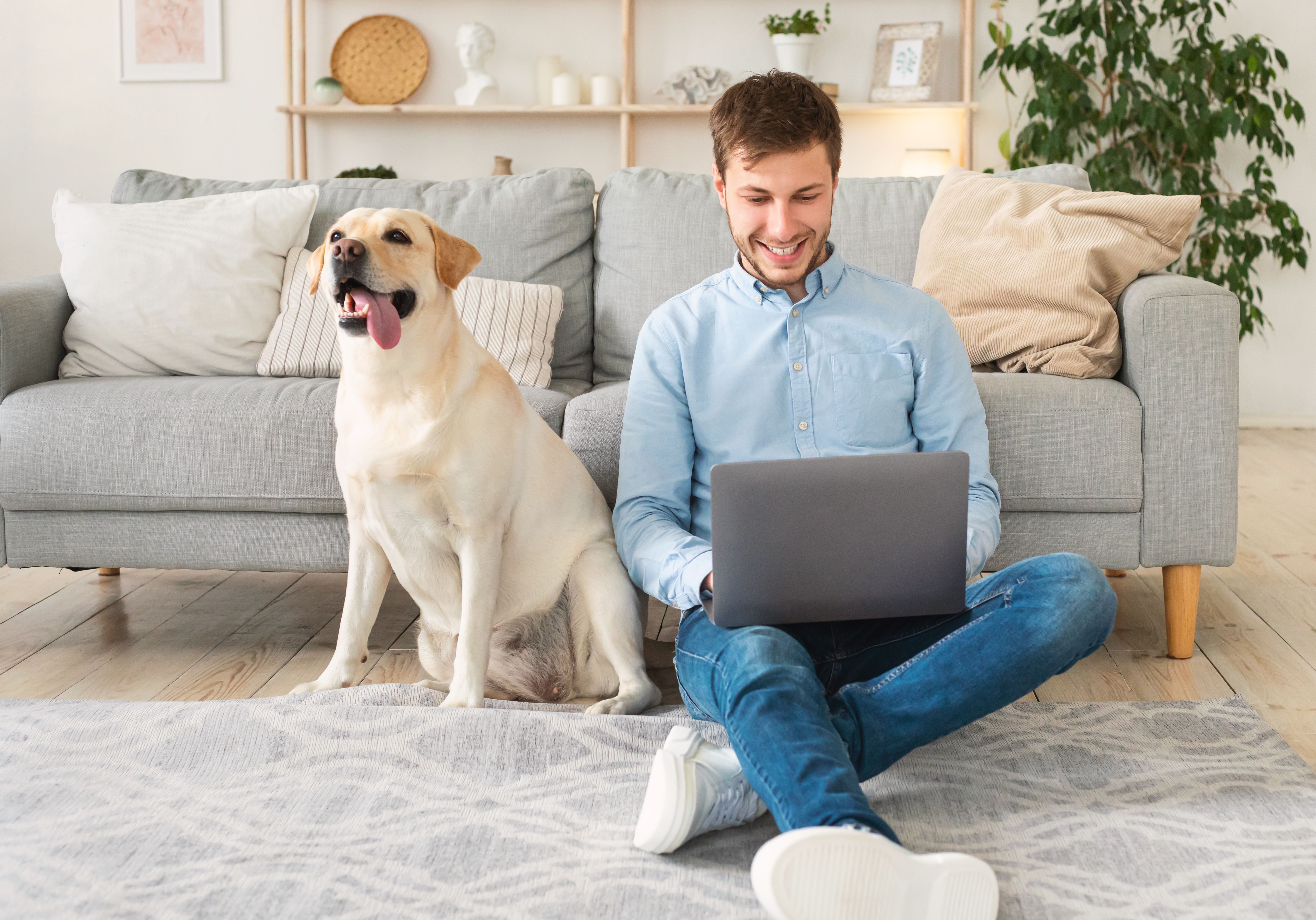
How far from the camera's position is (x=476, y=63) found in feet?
14.9

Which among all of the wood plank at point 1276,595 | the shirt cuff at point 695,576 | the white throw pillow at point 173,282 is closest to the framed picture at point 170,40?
the white throw pillow at point 173,282

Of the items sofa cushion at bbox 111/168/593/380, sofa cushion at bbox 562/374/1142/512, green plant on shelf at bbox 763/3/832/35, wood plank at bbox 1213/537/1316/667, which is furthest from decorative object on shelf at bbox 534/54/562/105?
wood plank at bbox 1213/537/1316/667

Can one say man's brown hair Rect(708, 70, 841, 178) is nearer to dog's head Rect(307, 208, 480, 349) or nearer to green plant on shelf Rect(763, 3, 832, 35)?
dog's head Rect(307, 208, 480, 349)

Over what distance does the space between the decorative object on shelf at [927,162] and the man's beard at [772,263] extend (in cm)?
307

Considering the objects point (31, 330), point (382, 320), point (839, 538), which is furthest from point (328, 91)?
point (839, 538)

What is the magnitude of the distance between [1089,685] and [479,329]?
1355 millimetres

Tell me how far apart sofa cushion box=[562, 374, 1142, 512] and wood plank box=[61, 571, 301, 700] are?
753 millimetres

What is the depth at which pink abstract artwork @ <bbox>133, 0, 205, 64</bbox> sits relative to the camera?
4.61m

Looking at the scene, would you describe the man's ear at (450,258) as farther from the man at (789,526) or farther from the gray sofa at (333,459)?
the gray sofa at (333,459)

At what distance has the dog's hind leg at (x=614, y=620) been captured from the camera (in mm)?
1623

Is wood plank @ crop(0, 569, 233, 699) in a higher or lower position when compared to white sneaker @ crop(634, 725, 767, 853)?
lower

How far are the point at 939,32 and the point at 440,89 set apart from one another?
2105 millimetres

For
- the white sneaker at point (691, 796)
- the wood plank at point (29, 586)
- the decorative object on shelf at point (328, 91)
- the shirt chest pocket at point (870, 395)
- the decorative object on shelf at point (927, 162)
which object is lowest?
the wood plank at point (29, 586)

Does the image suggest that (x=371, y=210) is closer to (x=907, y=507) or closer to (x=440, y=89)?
(x=907, y=507)
